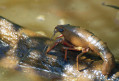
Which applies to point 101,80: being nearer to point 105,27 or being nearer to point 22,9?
point 105,27

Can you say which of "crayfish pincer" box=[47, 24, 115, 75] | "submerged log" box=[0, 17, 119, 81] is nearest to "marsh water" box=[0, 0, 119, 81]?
"submerged log" box=[0, 17, 119, 81]

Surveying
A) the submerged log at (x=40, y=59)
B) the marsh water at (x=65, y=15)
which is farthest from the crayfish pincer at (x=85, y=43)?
the marsh water at (x=65, y=15)

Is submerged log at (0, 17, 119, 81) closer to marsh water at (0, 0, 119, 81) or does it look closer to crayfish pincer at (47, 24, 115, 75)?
crayfish pincer at (47, 24, 115, 75)

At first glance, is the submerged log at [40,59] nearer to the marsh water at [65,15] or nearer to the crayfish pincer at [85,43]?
the crayfish pincer at [85,43]

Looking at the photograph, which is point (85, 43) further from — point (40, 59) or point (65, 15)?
point (65, 15)

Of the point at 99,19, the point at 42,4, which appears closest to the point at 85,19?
the point at 99,19
